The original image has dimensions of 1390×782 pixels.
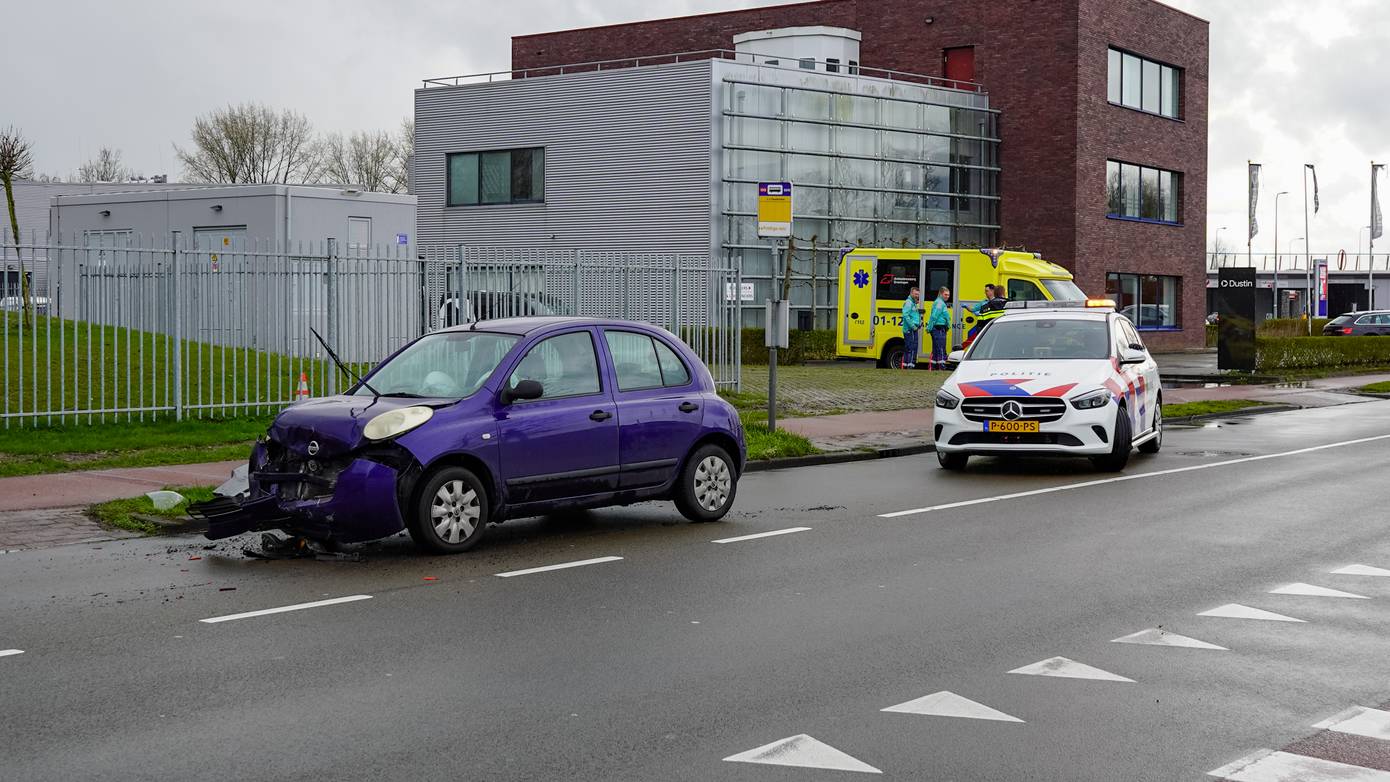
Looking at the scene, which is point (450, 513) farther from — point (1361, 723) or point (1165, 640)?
point (1361, 723)

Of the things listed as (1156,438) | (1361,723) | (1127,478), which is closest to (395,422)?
(1361,723)

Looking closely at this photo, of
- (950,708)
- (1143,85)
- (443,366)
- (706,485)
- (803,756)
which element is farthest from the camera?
(1143,85)

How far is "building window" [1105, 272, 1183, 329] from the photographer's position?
48.7m

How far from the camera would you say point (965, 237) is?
4694 centimetres

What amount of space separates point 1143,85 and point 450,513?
43883 mm

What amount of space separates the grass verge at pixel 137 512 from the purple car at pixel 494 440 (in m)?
0.88

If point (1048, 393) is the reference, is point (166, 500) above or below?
below

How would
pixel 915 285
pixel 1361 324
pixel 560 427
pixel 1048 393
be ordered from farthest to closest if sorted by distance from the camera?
1. pixel 1361 324
2. pixel 915 285
3. pixel 1048 393
4. pixel 560 427

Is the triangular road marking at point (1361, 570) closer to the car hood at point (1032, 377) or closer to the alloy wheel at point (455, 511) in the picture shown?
the alloy wheel at point (455, 511)

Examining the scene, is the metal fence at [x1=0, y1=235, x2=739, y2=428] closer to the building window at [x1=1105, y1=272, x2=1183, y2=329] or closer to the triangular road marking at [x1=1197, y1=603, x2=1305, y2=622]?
the triangular road marking at [x1=1197, y1=603, x2=1305, y2=622]

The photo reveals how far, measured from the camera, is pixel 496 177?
4609 centimetres

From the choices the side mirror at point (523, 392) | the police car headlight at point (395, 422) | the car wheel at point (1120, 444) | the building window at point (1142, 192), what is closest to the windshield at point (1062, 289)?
the building window at point (1142, 192)

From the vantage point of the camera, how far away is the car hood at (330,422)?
970 cm

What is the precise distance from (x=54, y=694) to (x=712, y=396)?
6.27m
